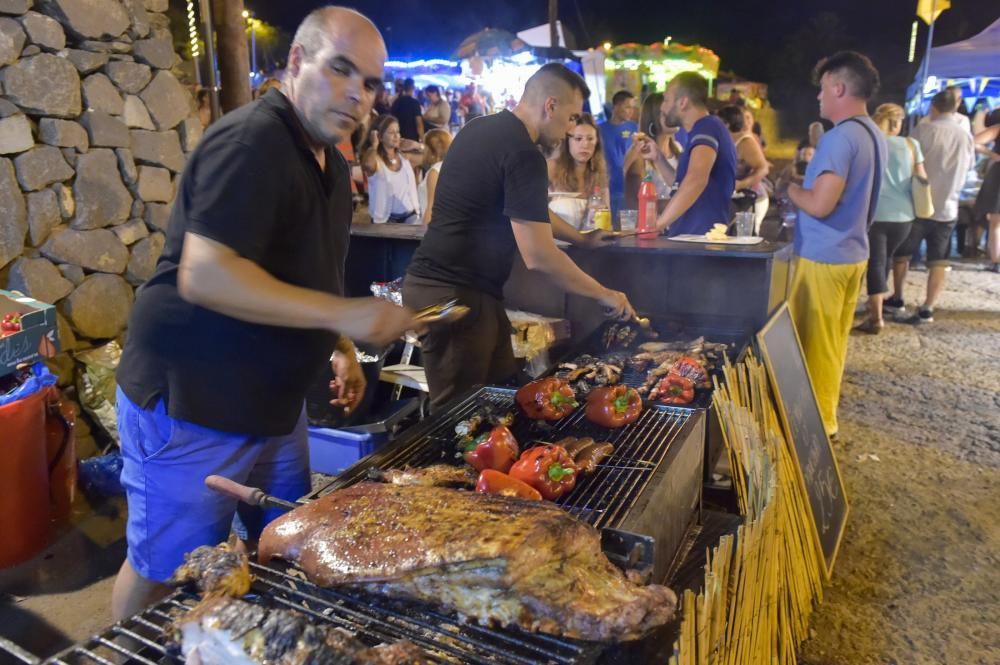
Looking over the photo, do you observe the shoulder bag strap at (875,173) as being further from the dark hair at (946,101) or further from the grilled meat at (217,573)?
the dark hair at (946,101)

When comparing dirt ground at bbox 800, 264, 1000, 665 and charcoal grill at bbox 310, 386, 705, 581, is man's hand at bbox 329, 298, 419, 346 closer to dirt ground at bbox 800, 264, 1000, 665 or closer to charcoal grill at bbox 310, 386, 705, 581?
charcoal grill at bbox 310, 386, 705, 581

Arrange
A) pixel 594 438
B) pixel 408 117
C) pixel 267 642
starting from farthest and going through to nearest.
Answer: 1. pixel 408 117
2. pixel 594 438
3. pixel 267 642

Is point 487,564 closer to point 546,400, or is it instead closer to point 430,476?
point 430,476

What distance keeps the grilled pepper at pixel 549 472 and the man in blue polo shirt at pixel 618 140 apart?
24.4 feet

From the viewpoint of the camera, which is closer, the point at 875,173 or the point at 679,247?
the point at 679,247

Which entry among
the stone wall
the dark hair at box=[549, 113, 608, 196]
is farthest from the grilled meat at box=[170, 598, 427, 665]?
the dark hair at box=[549, 113, 608, 196]

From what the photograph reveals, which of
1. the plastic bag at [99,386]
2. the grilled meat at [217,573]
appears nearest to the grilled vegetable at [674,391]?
Result: the grilled meat at [217,573]

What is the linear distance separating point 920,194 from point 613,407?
25.7ft

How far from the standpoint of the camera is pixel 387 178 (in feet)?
27.3

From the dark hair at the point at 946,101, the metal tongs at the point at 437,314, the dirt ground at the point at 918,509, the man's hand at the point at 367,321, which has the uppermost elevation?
the dark hair at the point at 946,101

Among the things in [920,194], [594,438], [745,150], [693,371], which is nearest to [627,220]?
[693,371]

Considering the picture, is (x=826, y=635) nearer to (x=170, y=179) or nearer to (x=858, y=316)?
(x=170, y=179)

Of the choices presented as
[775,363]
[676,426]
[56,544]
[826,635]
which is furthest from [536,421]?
[56,544]

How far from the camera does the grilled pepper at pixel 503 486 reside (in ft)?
7.54
